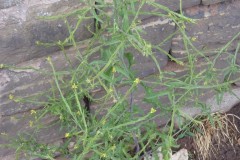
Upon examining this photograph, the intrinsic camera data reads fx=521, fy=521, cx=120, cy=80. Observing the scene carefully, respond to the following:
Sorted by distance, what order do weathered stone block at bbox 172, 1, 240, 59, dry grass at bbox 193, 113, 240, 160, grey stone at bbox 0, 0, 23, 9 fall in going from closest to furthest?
grey stone at bbox 0, 0, 23, 9, weathered stone block at bbox 172, 1, 240, 59, dry grass at bbox 193, 113, 240, 160

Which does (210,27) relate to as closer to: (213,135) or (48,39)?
(213,135)

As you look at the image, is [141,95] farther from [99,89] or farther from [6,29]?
[6,29]

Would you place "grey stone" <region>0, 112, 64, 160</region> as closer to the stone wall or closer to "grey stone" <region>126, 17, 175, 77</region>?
the stone wall

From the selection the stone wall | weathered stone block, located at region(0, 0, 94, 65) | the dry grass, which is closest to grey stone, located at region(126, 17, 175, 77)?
the stone wall

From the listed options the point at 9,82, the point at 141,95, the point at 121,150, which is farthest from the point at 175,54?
the point at 9,82

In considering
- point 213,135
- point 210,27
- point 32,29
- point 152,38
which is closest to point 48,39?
point 32,29

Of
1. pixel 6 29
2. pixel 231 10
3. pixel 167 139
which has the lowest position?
pixel 167 139

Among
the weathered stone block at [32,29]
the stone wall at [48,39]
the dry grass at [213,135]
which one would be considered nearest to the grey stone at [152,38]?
the stone wall at [48,39]

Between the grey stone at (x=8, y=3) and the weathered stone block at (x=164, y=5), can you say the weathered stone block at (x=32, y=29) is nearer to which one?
the grey stone at (x=8, y=3)
